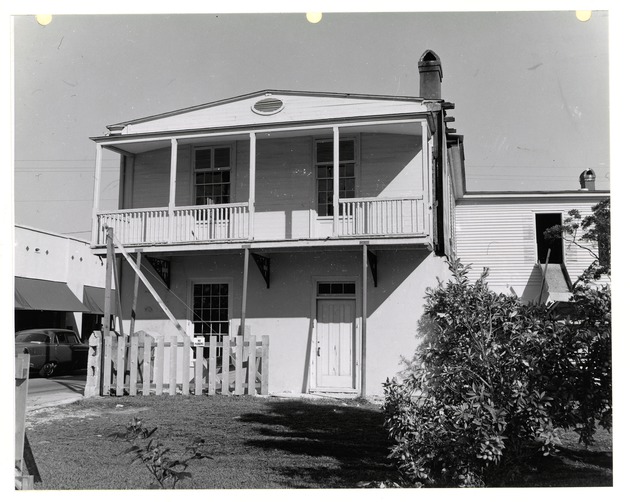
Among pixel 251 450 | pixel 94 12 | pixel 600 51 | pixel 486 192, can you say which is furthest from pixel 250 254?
pixel 600 51

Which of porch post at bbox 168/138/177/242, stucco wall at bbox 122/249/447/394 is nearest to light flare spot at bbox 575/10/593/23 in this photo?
stucco wall at bbox 122/249/447/394

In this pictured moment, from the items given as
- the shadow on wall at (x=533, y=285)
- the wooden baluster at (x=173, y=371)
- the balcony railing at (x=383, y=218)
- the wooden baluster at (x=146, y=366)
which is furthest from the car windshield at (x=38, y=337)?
the shadow on wall at (x=533, y=285)

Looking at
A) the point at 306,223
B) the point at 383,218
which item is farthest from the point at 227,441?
the point at 306,223

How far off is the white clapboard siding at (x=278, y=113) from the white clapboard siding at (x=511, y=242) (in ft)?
9.46

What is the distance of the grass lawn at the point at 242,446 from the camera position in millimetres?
5957

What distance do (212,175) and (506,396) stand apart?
35.3 feet

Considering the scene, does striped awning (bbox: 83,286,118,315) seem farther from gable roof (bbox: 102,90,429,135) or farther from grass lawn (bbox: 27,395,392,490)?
grass lawn (bbox: 27,395,392,490)

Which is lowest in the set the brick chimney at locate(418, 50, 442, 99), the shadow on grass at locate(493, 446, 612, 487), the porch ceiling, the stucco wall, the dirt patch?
the dirt patch

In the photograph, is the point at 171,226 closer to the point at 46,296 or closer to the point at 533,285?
the point at 46,296

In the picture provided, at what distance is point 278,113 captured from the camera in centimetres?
1405

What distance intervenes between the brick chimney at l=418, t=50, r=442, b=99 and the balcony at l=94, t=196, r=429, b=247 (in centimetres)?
342

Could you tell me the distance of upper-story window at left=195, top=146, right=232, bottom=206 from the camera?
14789 millimetres

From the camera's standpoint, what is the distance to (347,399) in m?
12.3

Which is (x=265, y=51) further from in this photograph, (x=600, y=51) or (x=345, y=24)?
(x=600, y=51)
